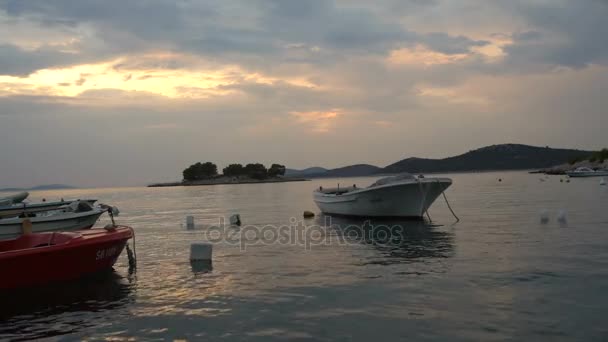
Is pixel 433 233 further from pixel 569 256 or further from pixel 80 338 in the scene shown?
pixel 80 338

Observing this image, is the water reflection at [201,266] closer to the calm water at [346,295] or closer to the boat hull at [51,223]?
the calm water at [346,295]

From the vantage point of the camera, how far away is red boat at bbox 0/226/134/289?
1176 centimetres

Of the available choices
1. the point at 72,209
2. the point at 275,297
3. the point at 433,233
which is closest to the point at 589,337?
the point at 275,297

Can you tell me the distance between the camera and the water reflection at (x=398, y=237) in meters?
15.8

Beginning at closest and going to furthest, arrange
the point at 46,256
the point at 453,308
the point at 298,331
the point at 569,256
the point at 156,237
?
the point at 298,331 < the point at 453,308 < the point at 46,256 < the point at 569,256 < the point at 156,237

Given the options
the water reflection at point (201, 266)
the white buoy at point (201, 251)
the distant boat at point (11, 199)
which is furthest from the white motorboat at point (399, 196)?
the distant boat at point (11, 199)

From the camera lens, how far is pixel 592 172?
10488cm

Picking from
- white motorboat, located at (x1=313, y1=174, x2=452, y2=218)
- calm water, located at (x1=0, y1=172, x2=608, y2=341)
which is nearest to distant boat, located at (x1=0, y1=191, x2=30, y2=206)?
calm water, located at (x1=0, y1=172, x2=608, y2=341)

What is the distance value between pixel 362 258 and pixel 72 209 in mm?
16625

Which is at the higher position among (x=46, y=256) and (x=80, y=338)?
(x=46, y=256)

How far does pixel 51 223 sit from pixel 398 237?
15.6 metres

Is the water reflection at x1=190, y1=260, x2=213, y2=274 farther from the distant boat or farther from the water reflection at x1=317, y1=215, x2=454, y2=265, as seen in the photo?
the distant boat

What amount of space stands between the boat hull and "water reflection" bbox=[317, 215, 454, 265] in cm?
1219

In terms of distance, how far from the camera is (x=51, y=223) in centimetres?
2295
